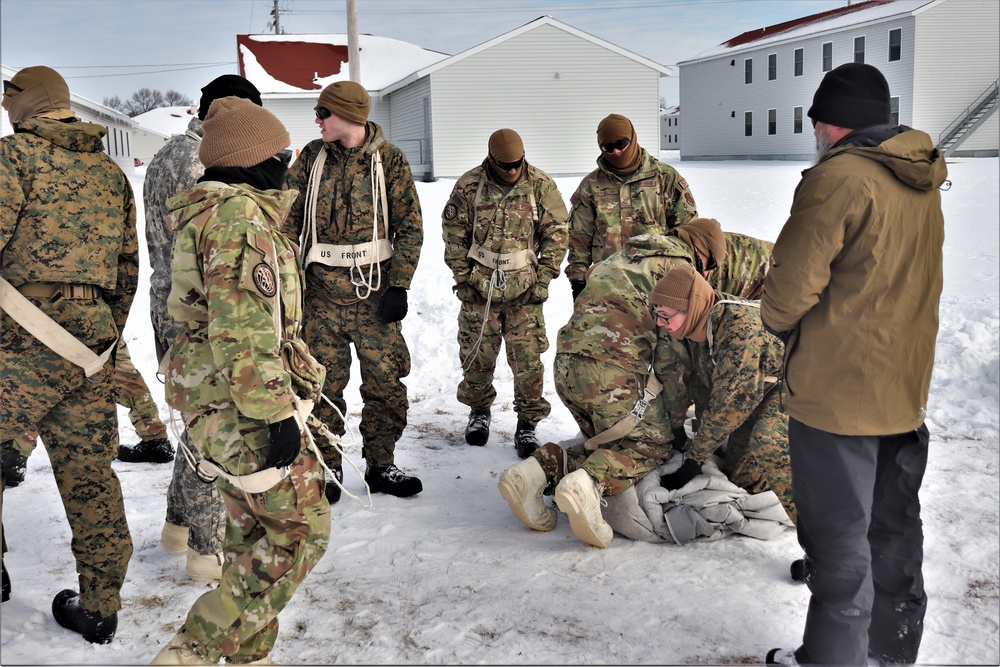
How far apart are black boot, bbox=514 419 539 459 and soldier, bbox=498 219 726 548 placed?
1189mm

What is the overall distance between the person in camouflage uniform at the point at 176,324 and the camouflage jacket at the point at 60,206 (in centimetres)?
28

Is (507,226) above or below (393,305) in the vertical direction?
above

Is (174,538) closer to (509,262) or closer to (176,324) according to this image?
(176,324)

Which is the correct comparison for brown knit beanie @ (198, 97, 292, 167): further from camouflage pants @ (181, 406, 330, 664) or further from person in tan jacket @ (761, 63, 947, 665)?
person in tan jacket @ (761, 63, 947, 665)

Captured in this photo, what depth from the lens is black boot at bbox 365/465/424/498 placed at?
191 inches

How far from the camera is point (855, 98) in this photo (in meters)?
2.72

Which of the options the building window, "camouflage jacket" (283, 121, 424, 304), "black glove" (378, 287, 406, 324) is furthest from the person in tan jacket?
the building window

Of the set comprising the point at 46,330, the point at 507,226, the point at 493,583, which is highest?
the point at 507,226

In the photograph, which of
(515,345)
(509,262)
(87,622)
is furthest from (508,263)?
(87,622)

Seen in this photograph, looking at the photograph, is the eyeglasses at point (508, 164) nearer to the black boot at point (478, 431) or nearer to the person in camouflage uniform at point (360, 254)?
the person in camouflage uniform at point (360, 254)

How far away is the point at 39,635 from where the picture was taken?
3219mm

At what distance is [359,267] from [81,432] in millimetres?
1918

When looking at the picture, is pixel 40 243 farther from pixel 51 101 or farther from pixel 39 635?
pixel 39 635

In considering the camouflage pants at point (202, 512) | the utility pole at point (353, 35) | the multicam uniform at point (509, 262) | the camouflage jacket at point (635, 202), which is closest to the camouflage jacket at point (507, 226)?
the multicam uniform at point (509, 262)
